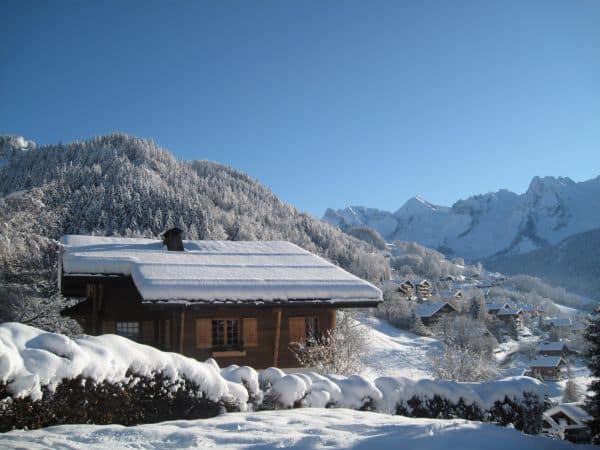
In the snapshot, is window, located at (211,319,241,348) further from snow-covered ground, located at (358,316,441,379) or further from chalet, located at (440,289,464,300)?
chalet, located at (440,289,464,300)

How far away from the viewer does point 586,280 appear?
17888cm

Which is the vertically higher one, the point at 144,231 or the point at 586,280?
the point at 144,231

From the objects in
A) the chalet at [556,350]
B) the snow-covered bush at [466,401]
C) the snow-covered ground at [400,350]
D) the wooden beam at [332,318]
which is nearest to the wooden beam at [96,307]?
the wooden beam at [332,318]

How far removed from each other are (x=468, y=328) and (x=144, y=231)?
50857 millimetres

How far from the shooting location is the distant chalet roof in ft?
44.8

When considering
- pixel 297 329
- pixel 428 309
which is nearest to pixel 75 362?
pixel 297 329

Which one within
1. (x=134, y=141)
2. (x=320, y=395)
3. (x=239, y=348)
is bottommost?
(x=239, y=348)

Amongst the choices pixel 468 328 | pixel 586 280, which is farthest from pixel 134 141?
pixel 586 280

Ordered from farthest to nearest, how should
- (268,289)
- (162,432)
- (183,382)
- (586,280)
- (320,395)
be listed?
(586,280) → (268,289) → (320,395) → (183,382) → (162,432)

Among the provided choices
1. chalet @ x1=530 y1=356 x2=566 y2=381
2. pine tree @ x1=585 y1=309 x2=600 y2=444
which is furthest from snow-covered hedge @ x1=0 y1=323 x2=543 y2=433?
chalet @ x1=530 y1=356 x2=566 y2=381

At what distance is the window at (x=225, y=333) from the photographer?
15070 mm

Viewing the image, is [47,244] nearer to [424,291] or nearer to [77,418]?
[77,418]

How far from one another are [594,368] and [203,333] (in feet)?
35.2

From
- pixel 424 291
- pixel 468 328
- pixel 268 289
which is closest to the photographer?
pixel 268 289
